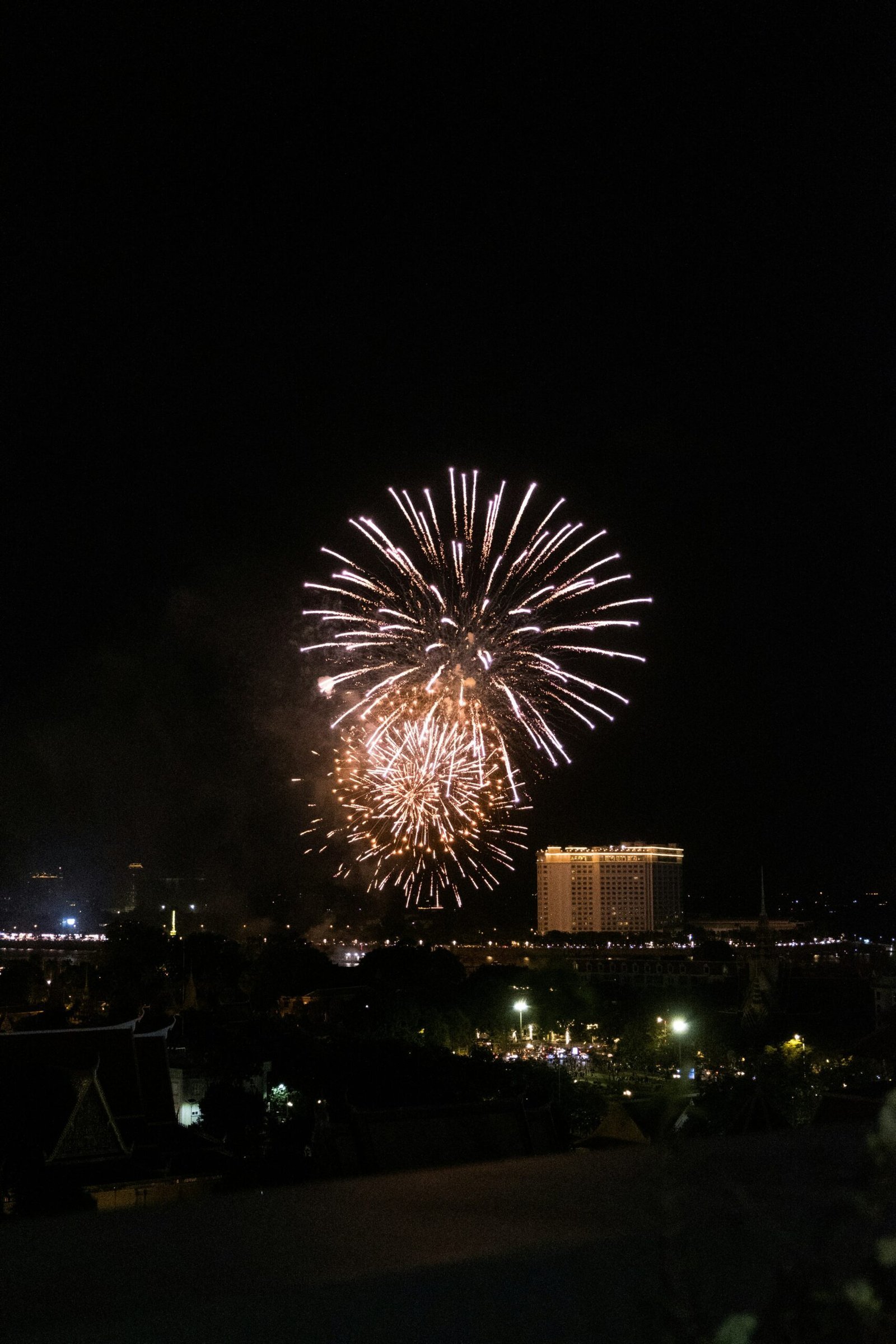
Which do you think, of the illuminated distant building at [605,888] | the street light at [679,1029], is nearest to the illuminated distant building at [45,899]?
the illuminated distant building at [605,888]

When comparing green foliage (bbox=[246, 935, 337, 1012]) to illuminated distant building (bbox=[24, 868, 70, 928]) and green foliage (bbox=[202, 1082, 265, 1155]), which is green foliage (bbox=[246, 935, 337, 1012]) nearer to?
green foliage (bbox=[202, 1082, 265, 1155])

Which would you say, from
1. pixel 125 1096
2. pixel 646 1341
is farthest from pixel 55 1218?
pixel 125 1096

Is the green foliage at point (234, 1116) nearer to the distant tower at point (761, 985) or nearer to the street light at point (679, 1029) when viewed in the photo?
the street light at point (679, 1029)

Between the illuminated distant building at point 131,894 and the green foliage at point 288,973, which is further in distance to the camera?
the illuminated distant building at point 131,894

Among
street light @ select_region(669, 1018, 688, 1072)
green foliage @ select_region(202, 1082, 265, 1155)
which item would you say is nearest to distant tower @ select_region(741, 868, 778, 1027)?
street light @ select_region(669, 1018, 688, 1072)

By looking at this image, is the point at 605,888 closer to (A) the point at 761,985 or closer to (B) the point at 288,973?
(A) the point at 761,985

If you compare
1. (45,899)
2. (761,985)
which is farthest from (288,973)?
(45,899)

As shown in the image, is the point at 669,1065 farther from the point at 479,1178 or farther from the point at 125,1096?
the point at 479,1178
